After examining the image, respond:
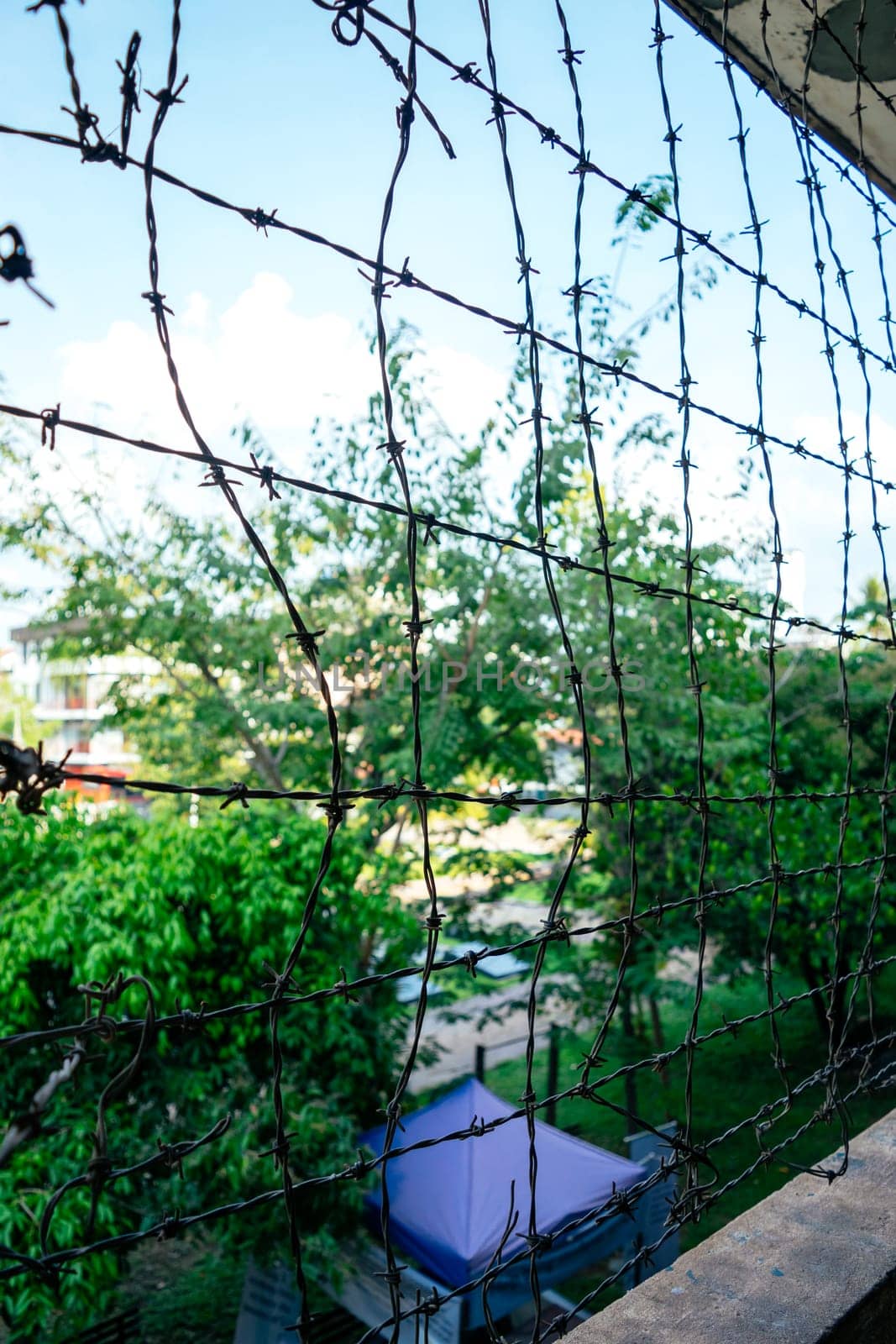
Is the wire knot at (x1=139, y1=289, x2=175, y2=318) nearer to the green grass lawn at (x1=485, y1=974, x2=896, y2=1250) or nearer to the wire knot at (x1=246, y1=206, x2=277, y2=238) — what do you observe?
Answer: the wire knot at (x1=246, y1=206, x2=277, y2=238)

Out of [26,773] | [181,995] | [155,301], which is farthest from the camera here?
[181,995]

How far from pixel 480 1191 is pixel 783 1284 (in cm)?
343

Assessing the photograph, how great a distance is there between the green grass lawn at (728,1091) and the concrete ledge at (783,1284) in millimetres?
4254

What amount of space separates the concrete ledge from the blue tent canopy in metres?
2.87

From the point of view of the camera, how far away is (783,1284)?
1.01 metres

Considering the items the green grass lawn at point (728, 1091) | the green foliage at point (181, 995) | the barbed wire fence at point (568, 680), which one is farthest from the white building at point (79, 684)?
the barbed wire fence at point (568, 680)

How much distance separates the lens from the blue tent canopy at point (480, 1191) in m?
3.91

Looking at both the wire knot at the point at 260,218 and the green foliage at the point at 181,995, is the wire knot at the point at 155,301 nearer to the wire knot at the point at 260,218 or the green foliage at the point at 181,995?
the wire knot at the point at 260,218

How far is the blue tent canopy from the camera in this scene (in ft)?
12.8

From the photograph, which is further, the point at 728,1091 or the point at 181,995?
the point at 728,1091

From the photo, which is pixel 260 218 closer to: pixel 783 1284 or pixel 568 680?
pixel 568 680

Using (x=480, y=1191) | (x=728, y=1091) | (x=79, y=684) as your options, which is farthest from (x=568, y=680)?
(x=728, y=1091)

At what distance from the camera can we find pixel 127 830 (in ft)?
13.3

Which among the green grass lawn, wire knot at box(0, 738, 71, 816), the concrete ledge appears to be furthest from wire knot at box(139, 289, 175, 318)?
the green grass lawn
